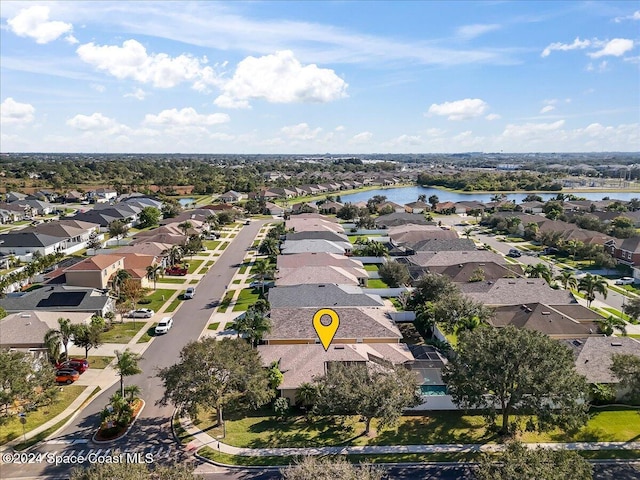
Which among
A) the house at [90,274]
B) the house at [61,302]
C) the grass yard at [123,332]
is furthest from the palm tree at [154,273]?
the grass yard at [123,332]

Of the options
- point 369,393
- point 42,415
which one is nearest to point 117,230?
point 42,415

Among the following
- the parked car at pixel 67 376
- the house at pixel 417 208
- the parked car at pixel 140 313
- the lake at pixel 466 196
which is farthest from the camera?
the lake at pixel 466 196

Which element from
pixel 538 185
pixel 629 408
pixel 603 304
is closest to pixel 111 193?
pixel 603 304

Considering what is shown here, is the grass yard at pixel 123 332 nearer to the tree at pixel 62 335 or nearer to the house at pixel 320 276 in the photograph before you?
the tree at pixel 62 335

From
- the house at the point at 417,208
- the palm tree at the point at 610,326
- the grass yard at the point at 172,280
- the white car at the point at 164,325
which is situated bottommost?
the white car at the point at 164,325

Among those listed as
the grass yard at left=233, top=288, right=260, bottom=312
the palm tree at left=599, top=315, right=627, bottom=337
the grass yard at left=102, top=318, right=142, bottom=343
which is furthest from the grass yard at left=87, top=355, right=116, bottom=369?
the palm tree at left=599, top=315, right=627, bottom=337

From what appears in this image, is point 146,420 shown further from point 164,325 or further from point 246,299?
point 246,299
